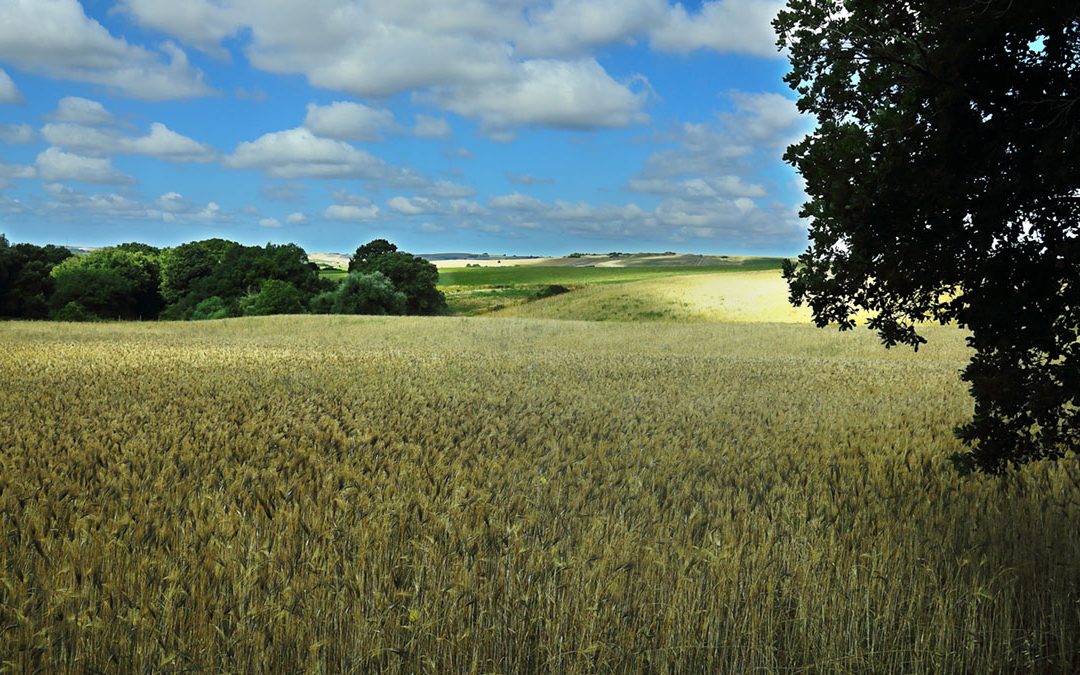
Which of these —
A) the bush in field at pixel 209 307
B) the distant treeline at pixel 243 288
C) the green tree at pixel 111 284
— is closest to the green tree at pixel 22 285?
the distant treeline at pixel 243 288

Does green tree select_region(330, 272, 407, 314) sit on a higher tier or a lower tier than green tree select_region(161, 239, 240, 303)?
lower

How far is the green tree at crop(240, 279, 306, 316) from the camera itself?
60062mm

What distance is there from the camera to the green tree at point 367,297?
60.3 metres

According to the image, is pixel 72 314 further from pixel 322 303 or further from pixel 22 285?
pixel 322 303

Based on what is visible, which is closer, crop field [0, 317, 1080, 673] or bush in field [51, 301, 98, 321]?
crop field [0, 317, 1080, 673]

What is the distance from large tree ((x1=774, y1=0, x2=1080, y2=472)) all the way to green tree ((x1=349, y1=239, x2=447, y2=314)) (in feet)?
202

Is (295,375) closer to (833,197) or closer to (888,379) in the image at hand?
(833,197)

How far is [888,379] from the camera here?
15.5m

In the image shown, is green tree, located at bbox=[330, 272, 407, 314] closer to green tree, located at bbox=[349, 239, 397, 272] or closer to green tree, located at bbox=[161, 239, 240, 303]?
green tree, located at bbox=[349, 239, 397, 272]

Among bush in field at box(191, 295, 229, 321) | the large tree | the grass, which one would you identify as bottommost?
the grass

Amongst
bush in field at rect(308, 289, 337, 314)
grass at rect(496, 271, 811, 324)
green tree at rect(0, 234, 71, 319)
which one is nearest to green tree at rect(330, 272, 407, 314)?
bush in field at rect(308, 289, 337, 314)

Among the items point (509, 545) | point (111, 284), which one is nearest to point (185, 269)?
point (111, 284)

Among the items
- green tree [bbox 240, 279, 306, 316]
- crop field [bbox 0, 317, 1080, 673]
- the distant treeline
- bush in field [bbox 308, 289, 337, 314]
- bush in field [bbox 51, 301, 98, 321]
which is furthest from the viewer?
bush in field [bbox 51, 301, 98, 321]

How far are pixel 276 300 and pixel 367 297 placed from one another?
268 inches
